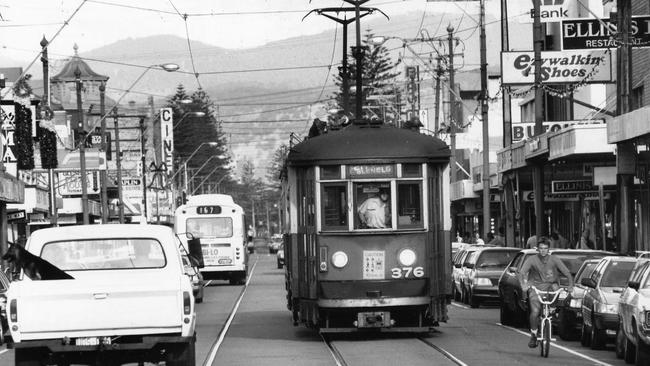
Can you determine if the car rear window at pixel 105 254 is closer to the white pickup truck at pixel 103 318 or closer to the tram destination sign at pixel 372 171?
the white pickup truck at pixel 103 318

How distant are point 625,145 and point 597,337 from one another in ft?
44.4

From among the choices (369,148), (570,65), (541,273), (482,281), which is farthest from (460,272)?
(541,273)

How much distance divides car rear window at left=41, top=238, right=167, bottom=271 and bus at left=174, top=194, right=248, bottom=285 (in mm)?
33564

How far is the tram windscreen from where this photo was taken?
49594 millimetres

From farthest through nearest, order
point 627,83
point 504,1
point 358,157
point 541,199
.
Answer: point 504,1 → point 541,199 → point 627,83 → point 358,157

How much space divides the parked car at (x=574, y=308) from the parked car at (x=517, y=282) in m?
1.60

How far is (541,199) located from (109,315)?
92.6 ft

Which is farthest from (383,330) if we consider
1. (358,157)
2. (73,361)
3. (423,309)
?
(73,361)

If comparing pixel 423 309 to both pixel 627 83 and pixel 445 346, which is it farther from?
pixel 627 83

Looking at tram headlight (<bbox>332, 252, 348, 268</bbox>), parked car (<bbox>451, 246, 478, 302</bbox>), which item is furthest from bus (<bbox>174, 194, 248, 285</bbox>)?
tram headlight (<bbox>332, 252, 348, 268</bbox>)

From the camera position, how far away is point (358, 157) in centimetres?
2309

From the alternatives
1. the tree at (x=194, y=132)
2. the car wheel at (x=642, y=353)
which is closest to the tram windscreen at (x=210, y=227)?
the car wheel at (x=642, y=353)

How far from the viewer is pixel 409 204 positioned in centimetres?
2322

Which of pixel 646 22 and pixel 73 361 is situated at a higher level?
pixel 646 22
